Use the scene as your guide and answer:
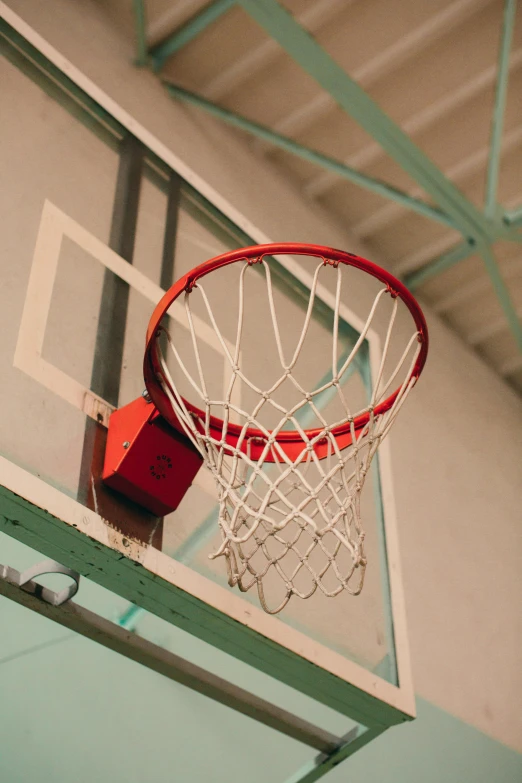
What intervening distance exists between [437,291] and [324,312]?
107 inches

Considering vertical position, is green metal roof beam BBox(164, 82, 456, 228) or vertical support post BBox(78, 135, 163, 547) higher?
green metal roof beam BBox(164, 82, 456, 228)

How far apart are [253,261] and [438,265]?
11.1ft

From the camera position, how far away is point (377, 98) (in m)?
4.41

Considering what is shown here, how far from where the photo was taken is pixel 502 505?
4.88 metres

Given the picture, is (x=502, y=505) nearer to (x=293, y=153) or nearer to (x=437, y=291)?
(x=437, y=291)

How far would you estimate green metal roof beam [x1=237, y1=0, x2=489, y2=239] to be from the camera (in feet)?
11.6

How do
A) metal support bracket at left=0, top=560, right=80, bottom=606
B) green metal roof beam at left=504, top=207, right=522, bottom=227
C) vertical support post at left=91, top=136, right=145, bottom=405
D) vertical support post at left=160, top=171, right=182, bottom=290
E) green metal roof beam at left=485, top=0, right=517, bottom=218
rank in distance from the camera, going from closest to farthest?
1. metal support bracket at left=0, top=560, right=80, bottom=606
2. vertical support post at left=91, top=136, right=145, bottom=405
3. vertical support post at left=160, top=171, right=182, bottom=290
4. green metal roof beam at left=485, top=0, right=517, bottom=218
5. green metal roof beam at left=504, top=207, right=522, bottom=227

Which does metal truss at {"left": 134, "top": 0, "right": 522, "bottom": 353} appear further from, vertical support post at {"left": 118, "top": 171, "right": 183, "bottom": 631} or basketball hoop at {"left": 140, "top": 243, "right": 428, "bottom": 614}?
basketball hoop at {"left": 140, "top": 243, "right": 428, "bottom": 614}

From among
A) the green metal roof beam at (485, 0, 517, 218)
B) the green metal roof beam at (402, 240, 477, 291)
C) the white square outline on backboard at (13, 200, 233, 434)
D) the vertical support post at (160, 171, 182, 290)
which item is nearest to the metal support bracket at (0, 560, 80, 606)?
the white square outline on backboard at (13, 200, 233, 434)

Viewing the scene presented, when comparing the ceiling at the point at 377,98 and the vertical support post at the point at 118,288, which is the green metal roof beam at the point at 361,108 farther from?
the vertical support post at the point at 118,288

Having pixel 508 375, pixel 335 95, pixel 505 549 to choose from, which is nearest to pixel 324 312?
pixel 335 95

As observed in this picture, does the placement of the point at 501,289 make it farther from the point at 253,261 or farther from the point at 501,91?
the point at 253,261

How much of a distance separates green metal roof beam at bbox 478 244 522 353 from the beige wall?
47 centimetres

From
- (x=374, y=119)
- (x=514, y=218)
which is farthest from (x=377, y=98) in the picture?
(x=514, y=218)
